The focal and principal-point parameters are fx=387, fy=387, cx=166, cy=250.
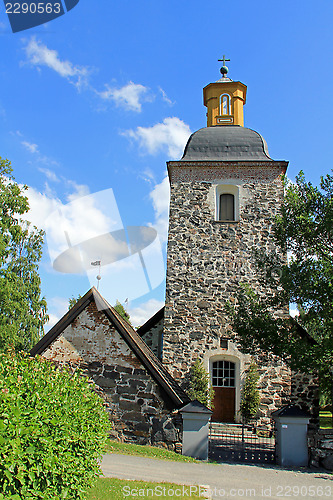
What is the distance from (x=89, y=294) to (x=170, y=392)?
10.9 feet

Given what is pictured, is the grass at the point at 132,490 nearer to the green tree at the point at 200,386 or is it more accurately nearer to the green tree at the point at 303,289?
the green tree at the point at 303,289

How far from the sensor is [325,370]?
10.1m

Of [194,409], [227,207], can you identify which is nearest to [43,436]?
[194,409]

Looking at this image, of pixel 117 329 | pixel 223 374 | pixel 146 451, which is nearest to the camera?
pixel 146 451

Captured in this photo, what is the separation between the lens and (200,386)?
1302 cm

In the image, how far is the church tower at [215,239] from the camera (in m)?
13.8

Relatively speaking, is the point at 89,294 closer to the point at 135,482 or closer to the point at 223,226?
the point at 135,482

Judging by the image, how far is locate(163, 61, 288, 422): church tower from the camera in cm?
1380

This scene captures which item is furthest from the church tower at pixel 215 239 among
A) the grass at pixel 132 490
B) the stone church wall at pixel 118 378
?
the grass at pixel 132 490

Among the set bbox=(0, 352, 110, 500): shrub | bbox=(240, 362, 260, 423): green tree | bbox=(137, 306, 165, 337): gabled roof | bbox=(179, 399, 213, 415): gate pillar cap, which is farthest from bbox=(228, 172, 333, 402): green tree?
bbox=(0, 352, 110, 500): shrub

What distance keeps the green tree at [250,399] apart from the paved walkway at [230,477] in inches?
149

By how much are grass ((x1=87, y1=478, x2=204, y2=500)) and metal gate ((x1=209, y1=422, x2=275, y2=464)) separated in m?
3.37

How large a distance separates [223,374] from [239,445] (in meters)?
3.05

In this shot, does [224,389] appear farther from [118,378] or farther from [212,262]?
[118,378]
